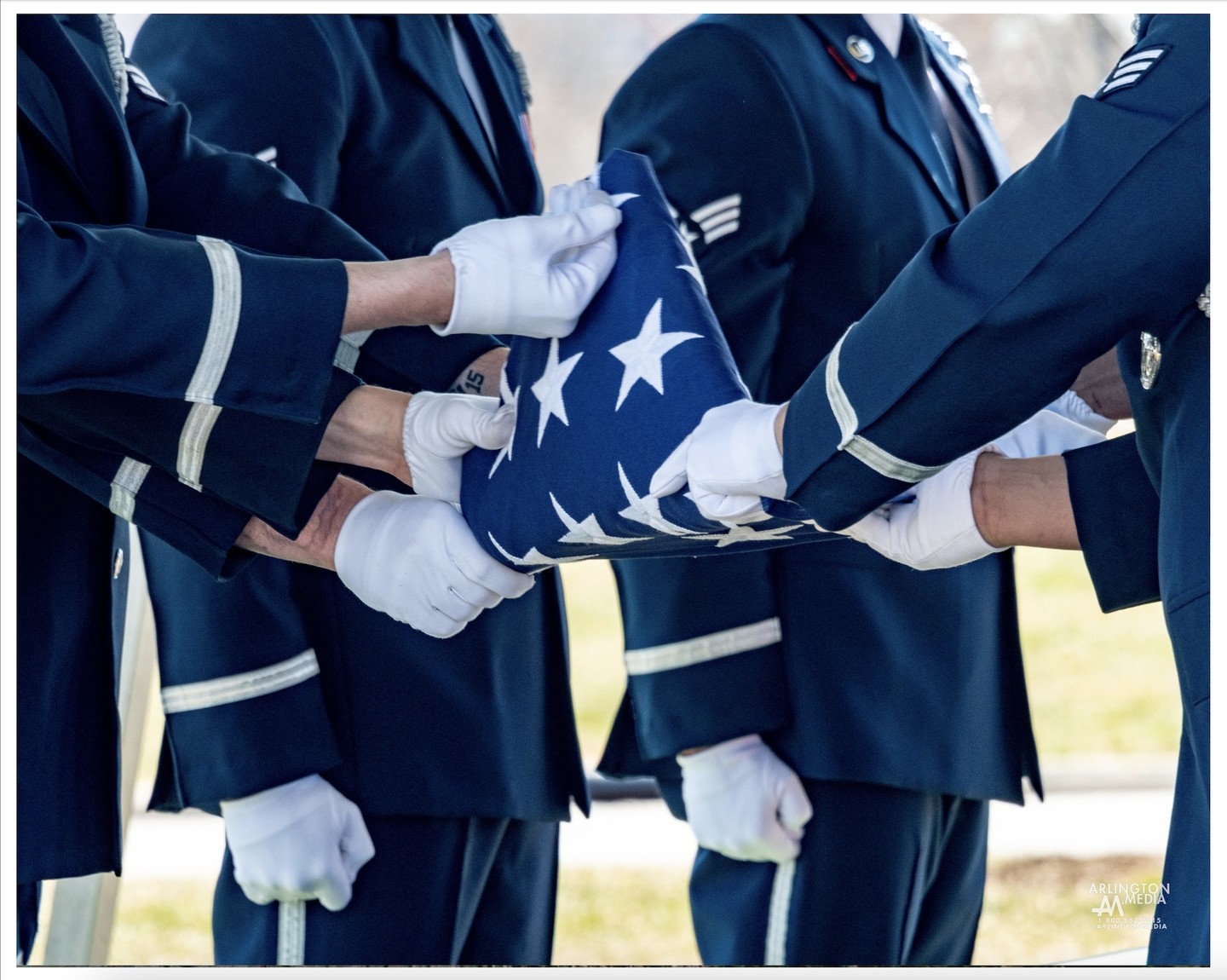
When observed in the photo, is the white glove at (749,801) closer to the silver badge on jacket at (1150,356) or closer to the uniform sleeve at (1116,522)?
the uniform sleeve at (1116,522)

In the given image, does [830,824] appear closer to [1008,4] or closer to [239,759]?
[239,759]

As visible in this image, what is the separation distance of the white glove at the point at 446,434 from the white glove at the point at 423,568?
18mm

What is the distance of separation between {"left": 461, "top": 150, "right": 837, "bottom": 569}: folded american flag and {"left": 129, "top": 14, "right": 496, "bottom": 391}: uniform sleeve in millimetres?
185

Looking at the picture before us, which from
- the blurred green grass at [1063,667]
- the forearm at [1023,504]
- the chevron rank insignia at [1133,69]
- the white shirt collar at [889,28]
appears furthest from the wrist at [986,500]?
the blurred green grass at [1063,667]

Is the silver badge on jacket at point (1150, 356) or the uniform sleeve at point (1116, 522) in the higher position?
the silver badge on jacket at point (1150, 356)

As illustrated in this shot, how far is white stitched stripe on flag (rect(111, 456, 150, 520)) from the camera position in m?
1.28

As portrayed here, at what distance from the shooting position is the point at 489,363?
4.91 ft

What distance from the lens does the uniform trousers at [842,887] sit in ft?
5.36

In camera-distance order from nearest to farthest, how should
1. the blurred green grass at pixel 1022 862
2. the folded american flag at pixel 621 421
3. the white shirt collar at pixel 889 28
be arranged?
the folded american flag at pixel 621 421 < the white shirt collar at pixel 889 28 < the blurred green grass at pixel 1022 862

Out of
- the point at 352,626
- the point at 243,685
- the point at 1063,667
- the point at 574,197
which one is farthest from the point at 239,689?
the point at 1063,667

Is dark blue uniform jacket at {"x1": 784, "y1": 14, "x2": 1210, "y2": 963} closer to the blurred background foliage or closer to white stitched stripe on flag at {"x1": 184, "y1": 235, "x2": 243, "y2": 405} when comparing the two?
white stitched stripe on flag at {"x1": 184, "y1": 235, "x2": 243, "y2": 405}

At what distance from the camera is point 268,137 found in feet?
4.71

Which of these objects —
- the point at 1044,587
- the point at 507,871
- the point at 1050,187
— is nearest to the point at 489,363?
the point at 507,871
